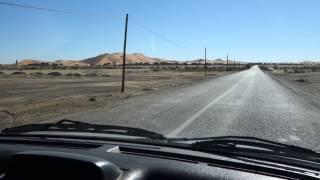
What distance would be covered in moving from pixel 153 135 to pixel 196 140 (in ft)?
1.22

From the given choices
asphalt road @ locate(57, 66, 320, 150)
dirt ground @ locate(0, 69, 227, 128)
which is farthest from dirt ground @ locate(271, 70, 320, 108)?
dirt ground @ locate(0, 69, 227, 128)

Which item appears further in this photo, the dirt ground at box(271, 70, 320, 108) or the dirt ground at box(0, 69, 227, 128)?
the dirt ground at box(271, 70, 320, 108)

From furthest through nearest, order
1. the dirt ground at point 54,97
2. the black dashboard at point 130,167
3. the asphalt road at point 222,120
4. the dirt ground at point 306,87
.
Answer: the dirt ground at point 306,87 < the dirt ground at point 54,97 < the asphalt road at point 222,120 < the black dashboard at point 130,167

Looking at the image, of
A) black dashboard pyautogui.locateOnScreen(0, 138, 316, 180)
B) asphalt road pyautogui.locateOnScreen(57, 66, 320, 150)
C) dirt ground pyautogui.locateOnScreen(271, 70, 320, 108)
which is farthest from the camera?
dirt ground pyautogui.locateOnScreen(271, 70, 320, 108)

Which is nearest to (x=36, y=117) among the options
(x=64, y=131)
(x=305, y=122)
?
(x=305, y=122)

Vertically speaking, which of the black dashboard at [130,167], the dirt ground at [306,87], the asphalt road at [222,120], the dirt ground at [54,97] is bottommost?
the dirt ground at [54,97]

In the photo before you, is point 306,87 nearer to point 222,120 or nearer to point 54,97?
point 54,97

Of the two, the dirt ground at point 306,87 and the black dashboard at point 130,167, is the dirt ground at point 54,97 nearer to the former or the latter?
the dirt ground at point 306,87

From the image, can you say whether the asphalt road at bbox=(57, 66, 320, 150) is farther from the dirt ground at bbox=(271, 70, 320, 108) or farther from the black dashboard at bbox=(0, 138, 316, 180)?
the black dashboard at bbox=(0, 138, 316, 180)

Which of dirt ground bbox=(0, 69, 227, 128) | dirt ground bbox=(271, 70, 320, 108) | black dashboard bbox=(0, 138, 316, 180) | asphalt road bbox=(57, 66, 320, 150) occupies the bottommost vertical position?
dirt ground bbox=(0, 69, 227, 128)

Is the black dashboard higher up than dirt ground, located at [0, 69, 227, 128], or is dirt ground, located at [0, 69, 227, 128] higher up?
the black dashboard

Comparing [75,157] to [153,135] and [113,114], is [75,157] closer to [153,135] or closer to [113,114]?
[153,135]


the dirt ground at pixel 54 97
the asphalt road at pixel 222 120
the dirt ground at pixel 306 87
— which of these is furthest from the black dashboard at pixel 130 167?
the dirt ground at pixel 306 87

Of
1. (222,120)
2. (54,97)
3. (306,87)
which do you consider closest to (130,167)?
(222,120)
